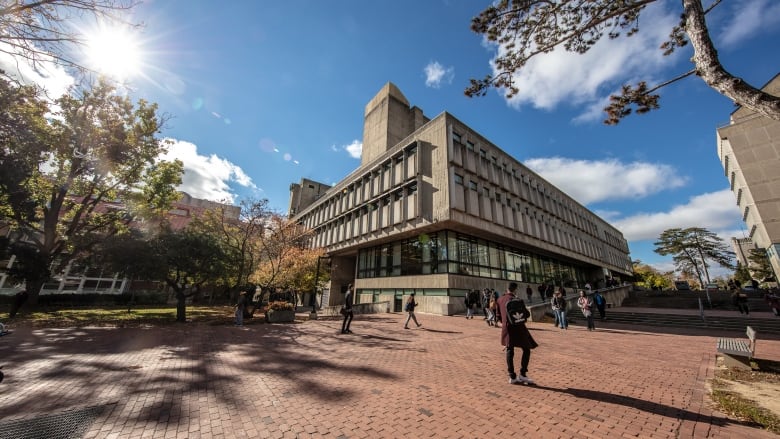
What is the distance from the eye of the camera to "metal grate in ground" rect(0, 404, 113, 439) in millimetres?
3088

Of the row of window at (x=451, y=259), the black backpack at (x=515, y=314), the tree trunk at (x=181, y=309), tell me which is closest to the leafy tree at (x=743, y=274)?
the row of window at (x=451, y=259)

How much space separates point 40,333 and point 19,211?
1376 cm

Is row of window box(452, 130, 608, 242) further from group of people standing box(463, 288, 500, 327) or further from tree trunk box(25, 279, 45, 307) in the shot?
tree trunk box(25, 279, 45, 307)

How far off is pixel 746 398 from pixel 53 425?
9784 millimetres

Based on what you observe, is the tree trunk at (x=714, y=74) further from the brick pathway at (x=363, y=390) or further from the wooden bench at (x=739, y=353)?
the brick pathway at (x=363, y=390)

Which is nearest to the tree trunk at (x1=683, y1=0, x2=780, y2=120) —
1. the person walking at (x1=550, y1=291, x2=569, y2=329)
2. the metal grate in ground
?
the person walking at (x1=550, y1=291, x2=569, y2=329)

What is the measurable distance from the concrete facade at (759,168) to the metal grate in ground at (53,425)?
52.7 metres

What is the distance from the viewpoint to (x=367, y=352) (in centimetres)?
771

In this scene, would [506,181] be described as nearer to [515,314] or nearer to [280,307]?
[280,307]

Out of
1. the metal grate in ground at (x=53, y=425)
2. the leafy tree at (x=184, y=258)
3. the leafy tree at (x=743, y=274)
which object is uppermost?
the leafy tree at (x=743, y=274)

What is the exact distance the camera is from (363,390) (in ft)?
15.4

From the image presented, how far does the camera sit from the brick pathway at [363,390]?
3.38 m

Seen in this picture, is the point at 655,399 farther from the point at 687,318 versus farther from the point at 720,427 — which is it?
the point at 687,318

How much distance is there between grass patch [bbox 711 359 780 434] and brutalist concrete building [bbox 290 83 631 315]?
44.3 ft
